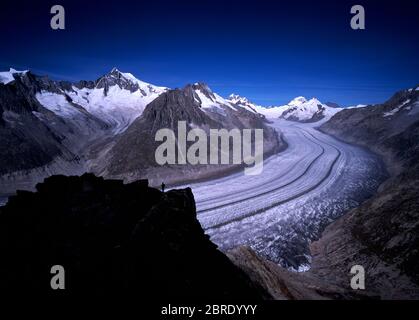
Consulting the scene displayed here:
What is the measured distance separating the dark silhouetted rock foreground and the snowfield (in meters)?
17.9

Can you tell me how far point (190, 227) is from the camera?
38.9 ft

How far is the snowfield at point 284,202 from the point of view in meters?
30.5

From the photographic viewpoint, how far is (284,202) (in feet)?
130

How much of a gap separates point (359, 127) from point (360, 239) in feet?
288

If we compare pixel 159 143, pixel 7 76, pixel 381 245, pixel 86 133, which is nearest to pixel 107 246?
pixel 381 245

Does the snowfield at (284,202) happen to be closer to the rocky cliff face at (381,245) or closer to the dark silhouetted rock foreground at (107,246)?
the rocky cliff face at (381,245)

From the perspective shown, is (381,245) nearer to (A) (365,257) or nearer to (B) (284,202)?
(A) (365,257)

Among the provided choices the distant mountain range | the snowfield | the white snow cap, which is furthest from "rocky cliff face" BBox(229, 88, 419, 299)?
the white snow cap

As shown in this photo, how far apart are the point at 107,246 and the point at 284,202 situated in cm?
3168

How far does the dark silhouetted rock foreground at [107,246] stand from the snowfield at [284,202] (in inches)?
703

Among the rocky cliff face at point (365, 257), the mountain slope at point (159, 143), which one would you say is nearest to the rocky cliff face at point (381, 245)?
the rocky cliff face at point (365, 257)

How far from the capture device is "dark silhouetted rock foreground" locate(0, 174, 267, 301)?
980 centimetres

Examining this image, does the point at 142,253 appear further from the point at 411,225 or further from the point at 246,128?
the point at 246,128
